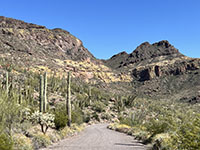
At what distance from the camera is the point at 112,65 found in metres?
152

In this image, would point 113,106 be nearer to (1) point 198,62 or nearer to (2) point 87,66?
(2) point 87,66

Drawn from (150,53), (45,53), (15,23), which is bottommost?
(45,53)

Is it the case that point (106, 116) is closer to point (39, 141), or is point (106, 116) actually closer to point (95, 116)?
point (95, 116)

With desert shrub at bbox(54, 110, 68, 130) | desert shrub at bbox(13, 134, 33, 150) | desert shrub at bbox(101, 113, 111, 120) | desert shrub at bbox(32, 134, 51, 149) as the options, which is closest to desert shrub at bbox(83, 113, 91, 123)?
desert shrub at bbox(101, 113, 111, 120)

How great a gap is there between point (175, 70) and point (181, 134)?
10644cm

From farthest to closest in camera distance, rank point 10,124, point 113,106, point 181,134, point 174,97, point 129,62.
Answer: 1. point 129,62
2. point 174,97
3. point 113,106
4. point 10,124
5. point 181,134

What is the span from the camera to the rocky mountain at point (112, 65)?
83062mm

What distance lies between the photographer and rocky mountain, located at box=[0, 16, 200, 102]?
273 feet

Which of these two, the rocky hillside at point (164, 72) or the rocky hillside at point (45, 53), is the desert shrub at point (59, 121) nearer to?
the rocky hillside at point (45, 53)

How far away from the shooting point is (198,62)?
109 m

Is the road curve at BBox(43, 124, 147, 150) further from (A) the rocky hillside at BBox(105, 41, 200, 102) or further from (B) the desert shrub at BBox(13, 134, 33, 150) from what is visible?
(A) the rocky hillside at BBox(105, 41, 200, 102)

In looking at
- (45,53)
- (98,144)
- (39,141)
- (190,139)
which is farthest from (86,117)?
(45,53)

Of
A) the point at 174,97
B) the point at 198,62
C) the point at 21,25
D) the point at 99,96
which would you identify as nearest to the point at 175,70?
the point at 198,62

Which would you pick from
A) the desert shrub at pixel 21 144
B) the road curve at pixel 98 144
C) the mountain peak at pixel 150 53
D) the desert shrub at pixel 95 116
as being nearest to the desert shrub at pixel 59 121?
the road curve at pixel 98 144
